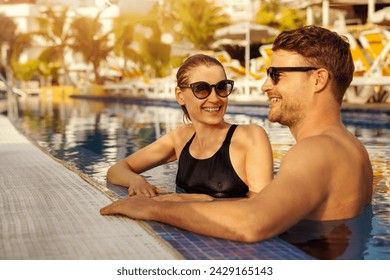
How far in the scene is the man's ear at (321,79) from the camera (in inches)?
119

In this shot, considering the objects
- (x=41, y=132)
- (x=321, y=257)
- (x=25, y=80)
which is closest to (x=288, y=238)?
(x=321, y=257)

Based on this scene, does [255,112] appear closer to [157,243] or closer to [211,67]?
[211,67]

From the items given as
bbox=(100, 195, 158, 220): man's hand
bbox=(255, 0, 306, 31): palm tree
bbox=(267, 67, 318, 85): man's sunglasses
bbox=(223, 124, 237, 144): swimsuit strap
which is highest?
bbox=(255, 0, 306, 31): palm tree

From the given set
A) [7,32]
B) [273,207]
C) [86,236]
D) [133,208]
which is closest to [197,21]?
[7,32]

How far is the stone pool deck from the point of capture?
2.76 m

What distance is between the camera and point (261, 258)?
271cm

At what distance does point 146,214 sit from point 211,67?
101cm

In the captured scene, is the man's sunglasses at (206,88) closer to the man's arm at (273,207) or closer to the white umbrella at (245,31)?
the man's arm at (273,207)

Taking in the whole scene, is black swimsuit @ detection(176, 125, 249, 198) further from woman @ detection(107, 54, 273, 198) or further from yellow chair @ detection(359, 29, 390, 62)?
yellow chair @ detection(359, 29, 390, 62)

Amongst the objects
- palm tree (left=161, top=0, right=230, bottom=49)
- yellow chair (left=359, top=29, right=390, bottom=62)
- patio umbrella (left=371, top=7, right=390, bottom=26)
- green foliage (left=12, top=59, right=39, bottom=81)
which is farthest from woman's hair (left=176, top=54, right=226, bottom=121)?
green foliage (left=12, top=59, right=39, bottom=81)

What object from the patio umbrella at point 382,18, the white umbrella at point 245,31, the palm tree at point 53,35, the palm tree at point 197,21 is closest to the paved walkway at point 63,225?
the patio umbrella at point 382,18

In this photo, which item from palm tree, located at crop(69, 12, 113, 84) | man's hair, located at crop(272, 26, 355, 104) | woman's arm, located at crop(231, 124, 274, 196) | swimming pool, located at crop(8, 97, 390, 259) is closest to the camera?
man's hair, located at crop(272, 26, 355, 104)

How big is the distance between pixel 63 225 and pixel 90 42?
37.2 m

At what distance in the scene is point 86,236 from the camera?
3078 mm
